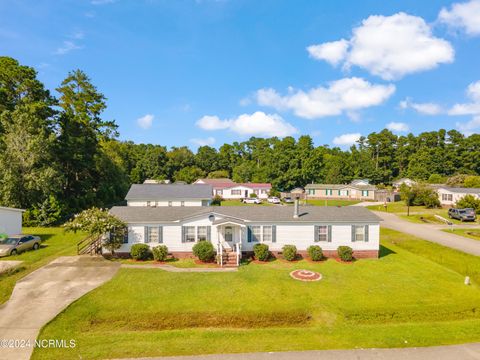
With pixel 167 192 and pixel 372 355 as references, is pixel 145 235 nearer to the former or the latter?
→ pixel 372 355

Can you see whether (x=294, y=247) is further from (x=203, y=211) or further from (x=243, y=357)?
(x=243, y=357)

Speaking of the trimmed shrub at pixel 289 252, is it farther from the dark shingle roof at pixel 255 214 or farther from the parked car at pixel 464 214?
the parked car at pixel 464 214

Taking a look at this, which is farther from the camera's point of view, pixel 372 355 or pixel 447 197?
pixel 447 197

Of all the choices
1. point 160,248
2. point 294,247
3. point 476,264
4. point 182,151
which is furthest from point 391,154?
point 160,248

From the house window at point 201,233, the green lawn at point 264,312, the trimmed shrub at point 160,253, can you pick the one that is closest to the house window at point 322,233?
the green lawn at point 264,312

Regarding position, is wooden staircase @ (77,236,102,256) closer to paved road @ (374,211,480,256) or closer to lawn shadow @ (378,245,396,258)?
lawn shadow @ (378,245,396,258)

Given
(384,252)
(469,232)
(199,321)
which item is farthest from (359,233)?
(469,232)
